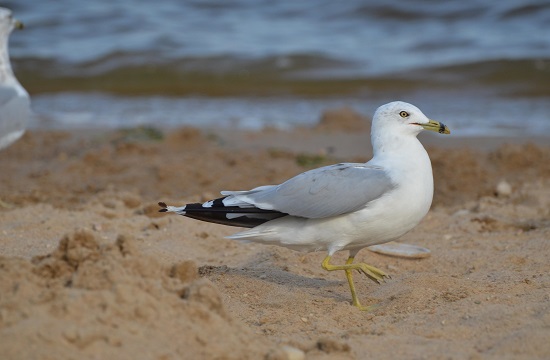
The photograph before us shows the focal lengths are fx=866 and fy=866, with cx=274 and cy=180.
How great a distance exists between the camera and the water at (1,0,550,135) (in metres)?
12.4

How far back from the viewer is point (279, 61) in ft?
51.6

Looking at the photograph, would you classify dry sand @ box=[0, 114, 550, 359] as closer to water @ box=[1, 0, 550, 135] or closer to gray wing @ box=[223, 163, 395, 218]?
gray wing @ box=[223, 163, 395, 218]

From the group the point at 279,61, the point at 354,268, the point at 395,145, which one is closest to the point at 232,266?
the point at 354,268

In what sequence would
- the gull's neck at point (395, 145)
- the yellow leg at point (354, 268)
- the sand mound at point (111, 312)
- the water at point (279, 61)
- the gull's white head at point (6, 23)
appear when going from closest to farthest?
the sand mound at point (111, 312) → the yellow leg at point (354, 268) → the gull's neck at point (395, 145) → the gull's white head at point (6, 23) → the water at point (279, 61)

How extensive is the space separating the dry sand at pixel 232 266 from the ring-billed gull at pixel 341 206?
1.02 feet

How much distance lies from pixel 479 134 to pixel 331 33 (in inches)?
316

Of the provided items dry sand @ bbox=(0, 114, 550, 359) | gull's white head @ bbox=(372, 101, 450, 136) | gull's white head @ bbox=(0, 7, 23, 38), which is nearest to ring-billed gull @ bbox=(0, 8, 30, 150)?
gull's white head @ bbox=(0, 7, 23, 38)

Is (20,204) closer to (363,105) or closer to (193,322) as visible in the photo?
(193,322)

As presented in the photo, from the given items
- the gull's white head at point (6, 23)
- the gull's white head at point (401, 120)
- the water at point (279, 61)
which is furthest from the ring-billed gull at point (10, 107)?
the gull's white head at point (401, 120)

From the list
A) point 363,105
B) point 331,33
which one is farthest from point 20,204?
point 331,33

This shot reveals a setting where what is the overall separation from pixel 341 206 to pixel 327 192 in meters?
0.10

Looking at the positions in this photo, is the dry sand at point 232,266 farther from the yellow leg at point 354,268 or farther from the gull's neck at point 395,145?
the gull's neck at point 395,145

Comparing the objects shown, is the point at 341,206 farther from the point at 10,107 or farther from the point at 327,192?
the point at 10,107

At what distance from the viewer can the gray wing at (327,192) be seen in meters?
4.33
